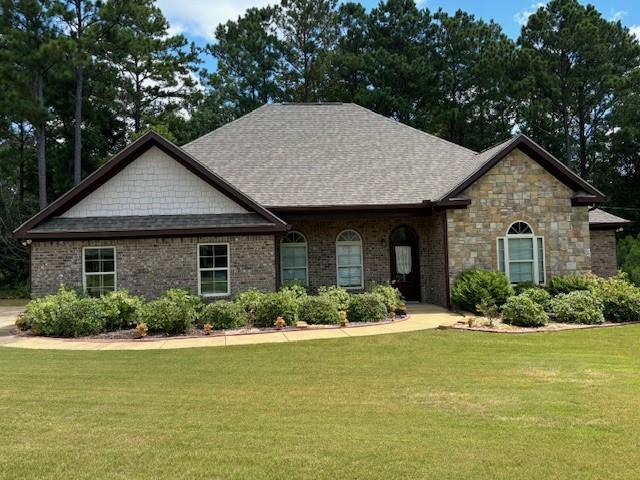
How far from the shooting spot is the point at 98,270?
52.5ft

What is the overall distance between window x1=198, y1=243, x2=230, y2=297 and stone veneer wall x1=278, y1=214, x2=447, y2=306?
10.7ft

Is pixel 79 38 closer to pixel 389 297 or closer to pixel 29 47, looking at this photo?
pixel 29 47

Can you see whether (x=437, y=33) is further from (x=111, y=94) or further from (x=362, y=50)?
(x=111, y=94)

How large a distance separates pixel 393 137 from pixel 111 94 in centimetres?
2263

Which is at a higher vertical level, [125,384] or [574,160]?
[574,160]

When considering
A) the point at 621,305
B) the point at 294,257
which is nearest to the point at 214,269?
the point at 294,257

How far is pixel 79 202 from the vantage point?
16453 mm

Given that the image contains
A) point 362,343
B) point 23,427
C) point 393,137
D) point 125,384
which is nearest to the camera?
point 23,427

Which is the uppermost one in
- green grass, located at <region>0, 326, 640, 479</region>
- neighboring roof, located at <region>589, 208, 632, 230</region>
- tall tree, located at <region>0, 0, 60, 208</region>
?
tall tree, located at <region>0, 0, 60, 208</region>

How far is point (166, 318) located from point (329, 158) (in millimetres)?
9541

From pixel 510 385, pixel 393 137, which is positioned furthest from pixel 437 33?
pixel 510 385

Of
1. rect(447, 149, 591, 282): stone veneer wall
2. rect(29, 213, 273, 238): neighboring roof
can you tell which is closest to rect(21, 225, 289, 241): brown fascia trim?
rect(29, 213, 273, 238): neighboring roof

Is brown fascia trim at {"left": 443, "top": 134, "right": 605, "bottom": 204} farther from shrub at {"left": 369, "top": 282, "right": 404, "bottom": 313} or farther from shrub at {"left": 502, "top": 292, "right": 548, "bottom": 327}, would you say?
shrub at {"left": 502, "top": 292, "right": 548, "bottom": 327}

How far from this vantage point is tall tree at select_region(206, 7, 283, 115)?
41594mm
